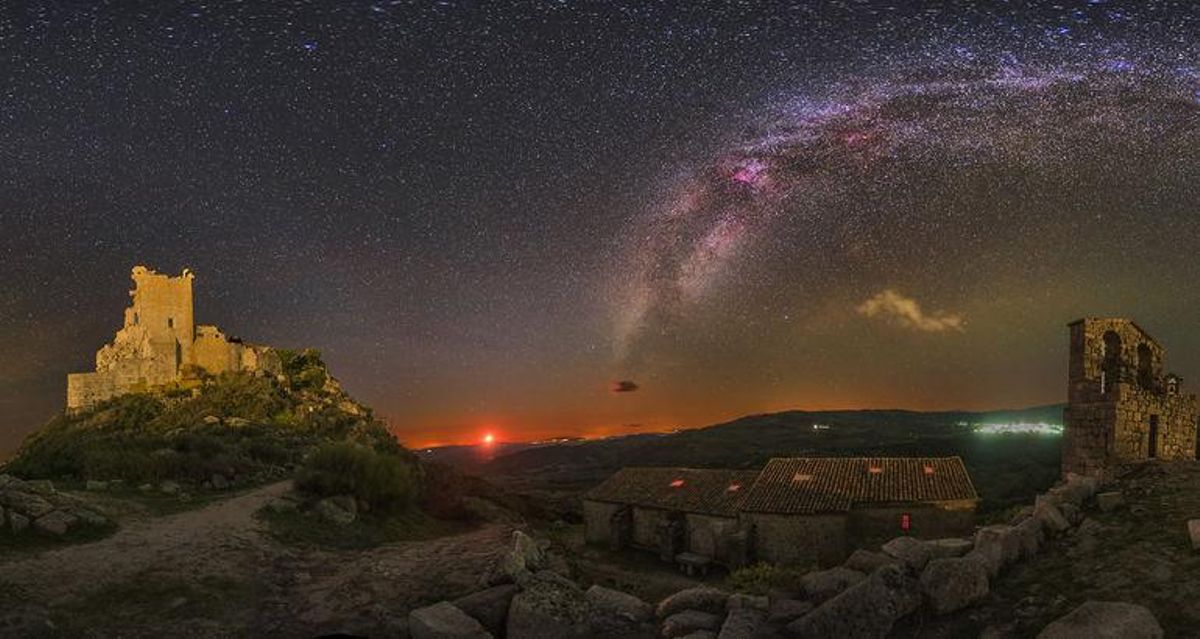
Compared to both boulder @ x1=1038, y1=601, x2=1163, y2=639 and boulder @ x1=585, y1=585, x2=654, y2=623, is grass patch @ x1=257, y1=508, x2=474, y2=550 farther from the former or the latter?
boulder @ x1=1038, y1=601, x2=1163, y2=639

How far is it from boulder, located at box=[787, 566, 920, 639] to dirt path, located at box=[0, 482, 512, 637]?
6.99 m

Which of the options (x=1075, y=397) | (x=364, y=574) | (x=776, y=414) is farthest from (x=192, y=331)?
(x=776, y=414)

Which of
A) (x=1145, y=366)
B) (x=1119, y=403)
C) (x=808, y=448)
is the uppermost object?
(x=1145, y=366)

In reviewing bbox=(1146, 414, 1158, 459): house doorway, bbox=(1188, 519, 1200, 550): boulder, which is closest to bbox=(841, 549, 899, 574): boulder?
bbox=(1188, 519, 1200, 550): boulder

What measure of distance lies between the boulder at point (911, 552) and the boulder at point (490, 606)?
629 cm

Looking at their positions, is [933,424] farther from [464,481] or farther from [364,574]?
[364,574]

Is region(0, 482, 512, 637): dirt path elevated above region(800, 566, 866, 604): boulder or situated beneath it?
situated beneath

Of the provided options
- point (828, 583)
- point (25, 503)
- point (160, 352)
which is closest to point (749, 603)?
point (828, 583)

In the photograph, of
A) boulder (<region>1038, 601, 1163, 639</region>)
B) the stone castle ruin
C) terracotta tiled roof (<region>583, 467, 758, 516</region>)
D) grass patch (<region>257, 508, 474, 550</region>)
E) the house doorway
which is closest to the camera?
boulder (<region>1038, 601, 1163, 639</region>)

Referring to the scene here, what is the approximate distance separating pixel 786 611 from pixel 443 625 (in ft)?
17.0

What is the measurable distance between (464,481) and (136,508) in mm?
24407

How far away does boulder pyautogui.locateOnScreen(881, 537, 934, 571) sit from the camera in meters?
9.73

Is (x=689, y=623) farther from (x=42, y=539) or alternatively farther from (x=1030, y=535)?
(x=42, y=539)

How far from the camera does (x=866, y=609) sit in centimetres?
868
